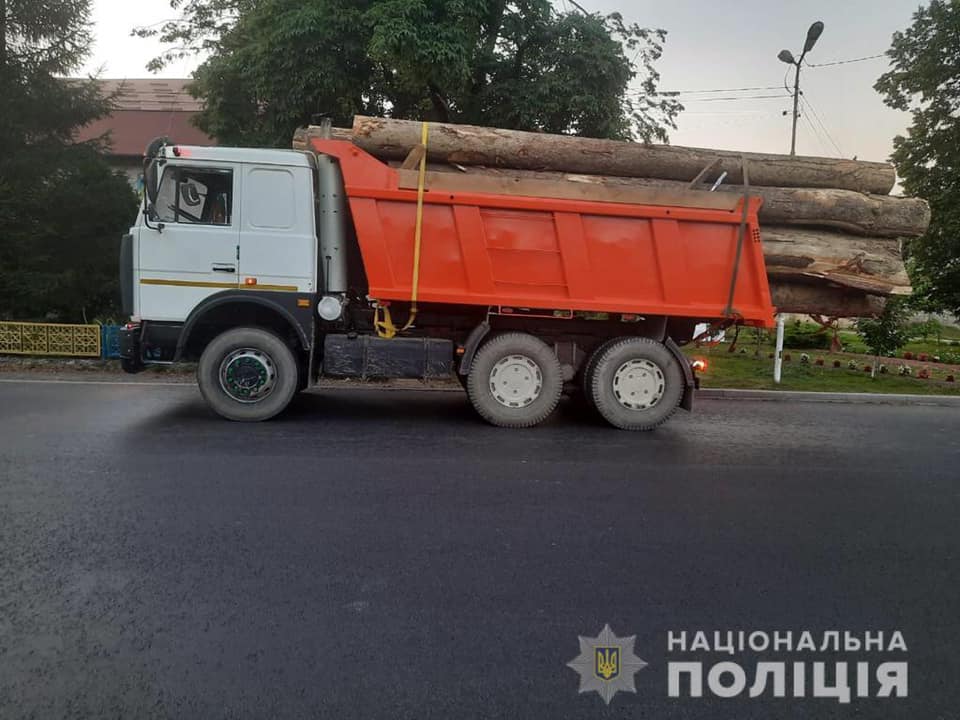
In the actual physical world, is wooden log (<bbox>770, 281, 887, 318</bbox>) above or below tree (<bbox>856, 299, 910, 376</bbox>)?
above

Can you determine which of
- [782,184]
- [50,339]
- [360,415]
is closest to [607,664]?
[360,415]

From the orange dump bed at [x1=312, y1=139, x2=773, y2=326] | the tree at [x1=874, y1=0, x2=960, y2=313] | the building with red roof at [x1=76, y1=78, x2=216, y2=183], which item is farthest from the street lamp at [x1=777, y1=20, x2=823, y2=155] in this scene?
the building with red roof at [x1=76, y1=78, x2=216, y2=183]

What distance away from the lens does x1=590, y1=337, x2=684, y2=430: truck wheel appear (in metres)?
7.30

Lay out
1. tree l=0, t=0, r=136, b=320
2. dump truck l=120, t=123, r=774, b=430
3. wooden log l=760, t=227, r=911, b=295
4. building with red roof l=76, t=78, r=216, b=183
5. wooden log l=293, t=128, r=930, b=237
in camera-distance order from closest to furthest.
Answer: dump truck l=120, t=123, r=774, b=430, wooden log l=293, t=128, r=930, b=237, wooden log l=760, t=227, r=911, b=295, tree l=0, t=0, r=136, b=320, building with red roof l=76, t=78, r=216, b=183

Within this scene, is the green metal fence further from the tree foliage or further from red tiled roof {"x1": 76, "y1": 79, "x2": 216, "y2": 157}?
red tiled roof {"x1": 76, "y1": 79, "x2": 216, "y2": 157}

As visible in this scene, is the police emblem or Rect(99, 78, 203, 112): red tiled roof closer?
the police emblem

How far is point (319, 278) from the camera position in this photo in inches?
281

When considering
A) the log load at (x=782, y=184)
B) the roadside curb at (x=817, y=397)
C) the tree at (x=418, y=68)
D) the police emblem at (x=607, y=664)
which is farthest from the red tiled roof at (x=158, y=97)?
the police emblem at (x=607, y=664)

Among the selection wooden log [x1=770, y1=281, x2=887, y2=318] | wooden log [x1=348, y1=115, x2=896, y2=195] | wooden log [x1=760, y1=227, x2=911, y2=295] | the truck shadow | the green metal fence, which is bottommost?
the truck shadow

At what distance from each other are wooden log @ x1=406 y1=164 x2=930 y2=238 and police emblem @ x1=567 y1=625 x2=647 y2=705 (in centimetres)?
601

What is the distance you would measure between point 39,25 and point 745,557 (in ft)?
53.1

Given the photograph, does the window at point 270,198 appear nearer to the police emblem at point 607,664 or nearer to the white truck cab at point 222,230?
the white truck cab at point 222,230

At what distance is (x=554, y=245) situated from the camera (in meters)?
7.14

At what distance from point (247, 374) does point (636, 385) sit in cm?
395
